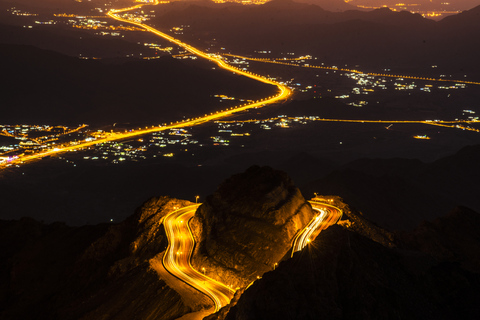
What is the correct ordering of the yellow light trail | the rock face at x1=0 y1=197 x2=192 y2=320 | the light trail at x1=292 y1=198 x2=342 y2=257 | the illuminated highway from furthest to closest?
the yellow light trail → the light trail at x1=292 y1=198 x2=342 y2=257 → the rock face at x1=0 y1=197 x2=192 y2=320 → the illuminated highway

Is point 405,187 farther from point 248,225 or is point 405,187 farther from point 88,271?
point 88,271

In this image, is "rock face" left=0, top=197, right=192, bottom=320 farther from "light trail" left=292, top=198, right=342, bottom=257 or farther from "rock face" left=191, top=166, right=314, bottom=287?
"light trail" left=292, top=198, right=342, bottom=257

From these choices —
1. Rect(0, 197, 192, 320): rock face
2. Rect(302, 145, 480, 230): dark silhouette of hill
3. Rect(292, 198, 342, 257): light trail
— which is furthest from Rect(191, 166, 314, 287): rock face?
Rect(302, 145, 480, 230): dark silhouette of hill

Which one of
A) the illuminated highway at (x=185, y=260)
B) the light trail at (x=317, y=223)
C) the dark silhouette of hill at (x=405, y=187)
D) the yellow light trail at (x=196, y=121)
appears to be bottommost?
the yellow light trail at (x=196, y=121)

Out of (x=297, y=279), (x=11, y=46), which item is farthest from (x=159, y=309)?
(x=11, y=46)

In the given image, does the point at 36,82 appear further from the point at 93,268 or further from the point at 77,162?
the point at 93,268

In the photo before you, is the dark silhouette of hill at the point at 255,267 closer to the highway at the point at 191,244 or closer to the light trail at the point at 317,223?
the highway at the point at 191,244

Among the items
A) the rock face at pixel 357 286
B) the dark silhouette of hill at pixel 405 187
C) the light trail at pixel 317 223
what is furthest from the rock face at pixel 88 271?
the dark silhouette of hill at pixel 405 187
